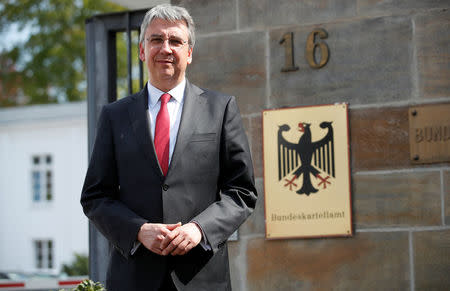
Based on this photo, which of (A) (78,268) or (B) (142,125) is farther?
(A) (78,268)

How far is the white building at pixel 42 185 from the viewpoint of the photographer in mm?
24406

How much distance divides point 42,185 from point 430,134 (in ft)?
73.9

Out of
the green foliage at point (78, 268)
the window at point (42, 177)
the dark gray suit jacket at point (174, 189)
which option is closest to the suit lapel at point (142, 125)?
the dark gray suit jacket at point (174, 189)

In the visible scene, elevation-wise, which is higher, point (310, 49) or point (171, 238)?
point (310, 49)

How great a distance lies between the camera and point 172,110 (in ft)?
10.9

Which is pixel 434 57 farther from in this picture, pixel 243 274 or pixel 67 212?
pixel 67 212

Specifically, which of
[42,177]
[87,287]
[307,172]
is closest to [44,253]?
[42,177]

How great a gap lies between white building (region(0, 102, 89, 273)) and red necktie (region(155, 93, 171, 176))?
20.9 metres

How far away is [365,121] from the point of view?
14.9ft

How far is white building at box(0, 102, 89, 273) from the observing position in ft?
80.1

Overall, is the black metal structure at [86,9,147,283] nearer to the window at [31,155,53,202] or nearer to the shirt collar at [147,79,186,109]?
the shirt collar at [147,79,186,109]

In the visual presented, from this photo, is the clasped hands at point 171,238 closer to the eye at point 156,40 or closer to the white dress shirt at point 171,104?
→ the white dress shirt at point 171,104

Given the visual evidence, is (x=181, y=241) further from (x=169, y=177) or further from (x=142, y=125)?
(x=142, y=125)

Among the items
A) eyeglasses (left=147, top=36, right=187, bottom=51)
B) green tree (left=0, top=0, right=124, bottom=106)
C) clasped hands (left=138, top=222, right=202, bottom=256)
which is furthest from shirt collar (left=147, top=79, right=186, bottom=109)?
green tree (left=0, top=0, right=124, bottom=106)
